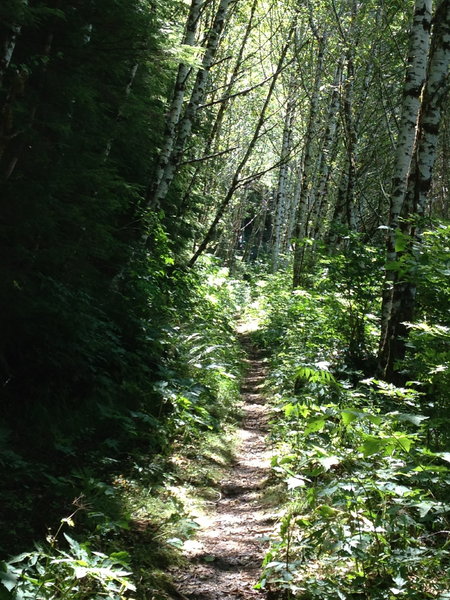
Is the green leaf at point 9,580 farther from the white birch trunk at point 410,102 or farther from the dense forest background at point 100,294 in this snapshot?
the white birch trunk at point 410,102

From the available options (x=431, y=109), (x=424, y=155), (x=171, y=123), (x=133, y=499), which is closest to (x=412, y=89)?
(x=431, y=109)

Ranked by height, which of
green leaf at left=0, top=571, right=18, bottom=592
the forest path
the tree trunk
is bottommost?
the forest path

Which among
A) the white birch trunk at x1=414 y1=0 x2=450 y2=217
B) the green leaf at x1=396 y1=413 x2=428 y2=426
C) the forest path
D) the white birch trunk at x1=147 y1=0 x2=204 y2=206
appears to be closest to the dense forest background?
the white birch trunk at x1=414 y1=0 x2=450 y2=217

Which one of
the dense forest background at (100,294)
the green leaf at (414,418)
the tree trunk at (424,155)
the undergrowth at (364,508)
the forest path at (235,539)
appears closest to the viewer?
the green leaf at (414,418)

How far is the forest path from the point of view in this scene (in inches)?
144

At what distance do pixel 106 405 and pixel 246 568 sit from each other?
7.52ft

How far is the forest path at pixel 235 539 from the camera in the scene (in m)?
3.66

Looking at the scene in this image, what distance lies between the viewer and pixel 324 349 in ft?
30.2

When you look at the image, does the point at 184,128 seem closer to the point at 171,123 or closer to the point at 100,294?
the point at 171,123

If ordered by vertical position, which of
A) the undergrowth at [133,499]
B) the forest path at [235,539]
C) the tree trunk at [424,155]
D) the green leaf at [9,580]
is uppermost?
the tree trunk at [424,155]

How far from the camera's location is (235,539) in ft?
14.3

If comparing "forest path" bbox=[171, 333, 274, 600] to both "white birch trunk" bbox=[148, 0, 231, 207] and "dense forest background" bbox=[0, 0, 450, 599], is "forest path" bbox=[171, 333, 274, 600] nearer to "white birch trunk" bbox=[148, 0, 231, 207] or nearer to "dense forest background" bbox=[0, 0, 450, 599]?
"dense forest background" bbox=[0, 0, 450, 599]

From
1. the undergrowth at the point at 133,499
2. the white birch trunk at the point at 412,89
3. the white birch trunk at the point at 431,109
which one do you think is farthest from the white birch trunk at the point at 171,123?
the white birch trunk at the point at 431,109

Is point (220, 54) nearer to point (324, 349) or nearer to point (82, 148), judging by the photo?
point (324, 349)
